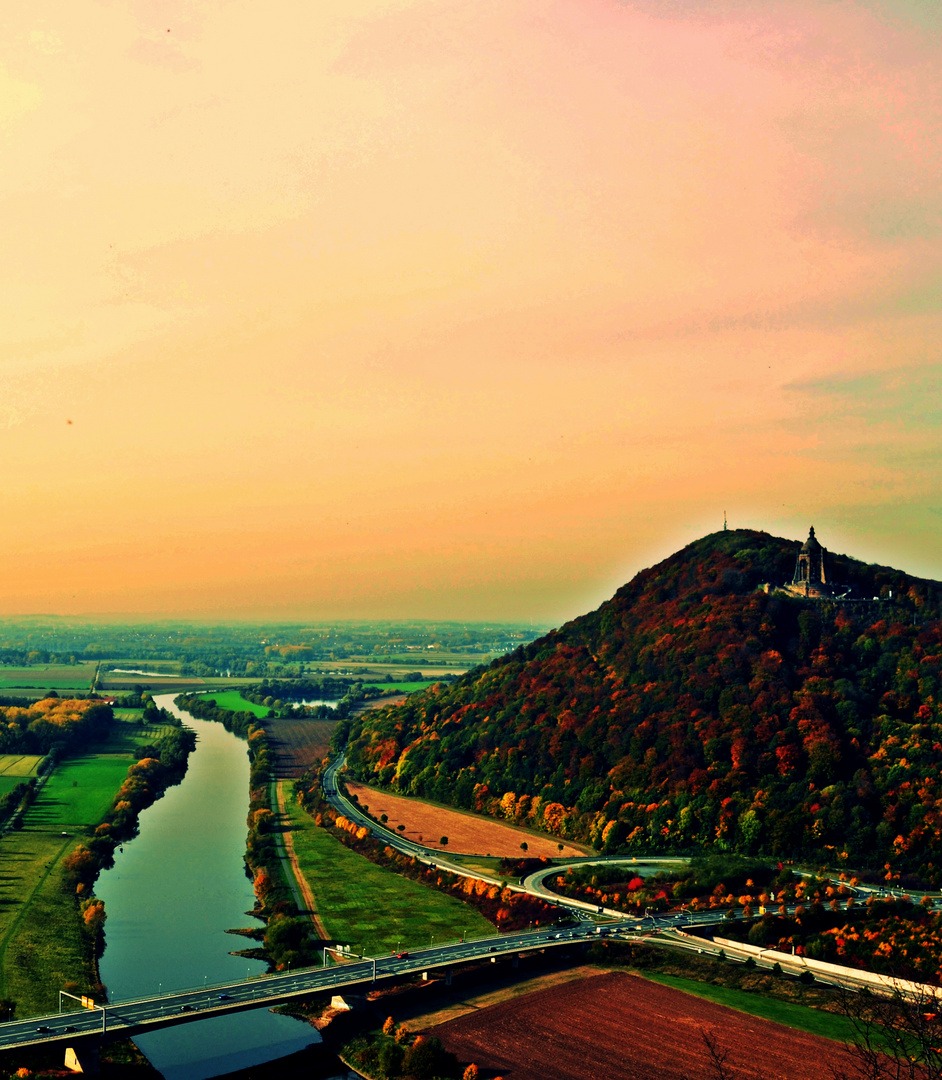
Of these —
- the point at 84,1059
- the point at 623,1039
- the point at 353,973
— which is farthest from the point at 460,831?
the point at 84,1059

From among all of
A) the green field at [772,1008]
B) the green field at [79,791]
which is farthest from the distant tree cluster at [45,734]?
the green field at [772,1008]

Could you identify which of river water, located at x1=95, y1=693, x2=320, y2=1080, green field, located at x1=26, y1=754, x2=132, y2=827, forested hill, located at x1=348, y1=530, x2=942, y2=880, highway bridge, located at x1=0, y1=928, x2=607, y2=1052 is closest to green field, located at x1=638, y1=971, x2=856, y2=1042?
highway bridge, located at x1=0, y1=928, x2=607, y2=1052

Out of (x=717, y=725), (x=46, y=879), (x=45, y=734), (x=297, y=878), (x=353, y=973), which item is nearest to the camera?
(x=353, y=973)

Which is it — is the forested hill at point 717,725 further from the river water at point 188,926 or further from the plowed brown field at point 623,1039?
the plowed brown field at point 623,1039

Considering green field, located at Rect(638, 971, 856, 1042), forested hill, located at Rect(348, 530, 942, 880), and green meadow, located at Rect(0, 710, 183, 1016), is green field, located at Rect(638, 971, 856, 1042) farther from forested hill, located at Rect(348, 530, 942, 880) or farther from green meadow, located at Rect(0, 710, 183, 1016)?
green meadow, located at Rect(0, 710, 183, 1016)

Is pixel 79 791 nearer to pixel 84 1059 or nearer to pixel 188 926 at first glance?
pixel 188 926

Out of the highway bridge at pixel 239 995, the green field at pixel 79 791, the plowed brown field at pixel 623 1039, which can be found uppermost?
the highway bridge at pixel 239 995
